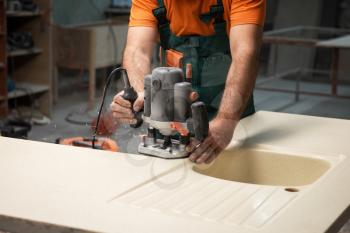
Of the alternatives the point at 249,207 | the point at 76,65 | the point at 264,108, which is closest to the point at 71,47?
the point at 76,65

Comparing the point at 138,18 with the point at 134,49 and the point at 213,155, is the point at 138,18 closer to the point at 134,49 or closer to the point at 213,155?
the point at 134,49

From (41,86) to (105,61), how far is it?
0.66m

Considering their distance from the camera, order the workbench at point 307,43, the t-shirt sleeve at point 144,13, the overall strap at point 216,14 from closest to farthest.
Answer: the overall strap at point 216,14 → the t-shirt sleeve at point 144,13 → the workbench at point 307,43

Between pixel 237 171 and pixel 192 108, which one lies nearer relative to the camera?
pixel 192 108

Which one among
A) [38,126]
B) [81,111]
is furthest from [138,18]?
[81,111]

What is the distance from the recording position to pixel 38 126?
4.86m

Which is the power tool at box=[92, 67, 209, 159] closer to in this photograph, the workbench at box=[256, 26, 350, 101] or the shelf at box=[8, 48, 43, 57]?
the workbench at box=[256, 26, 350, 101]

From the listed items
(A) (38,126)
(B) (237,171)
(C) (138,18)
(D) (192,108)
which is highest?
(C) (138,18)

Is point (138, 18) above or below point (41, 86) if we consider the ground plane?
above

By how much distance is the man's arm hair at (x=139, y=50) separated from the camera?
2121 millimetres

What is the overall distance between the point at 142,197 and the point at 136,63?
847mm

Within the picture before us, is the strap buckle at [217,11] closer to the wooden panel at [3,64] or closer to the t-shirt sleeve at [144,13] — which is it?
the t-shirt sleeve at [144,13]

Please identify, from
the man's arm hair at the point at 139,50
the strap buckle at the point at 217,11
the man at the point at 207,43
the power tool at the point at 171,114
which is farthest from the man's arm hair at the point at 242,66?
the man's arm hair at the point at 139,50

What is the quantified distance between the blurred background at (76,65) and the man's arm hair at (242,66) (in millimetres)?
2317
